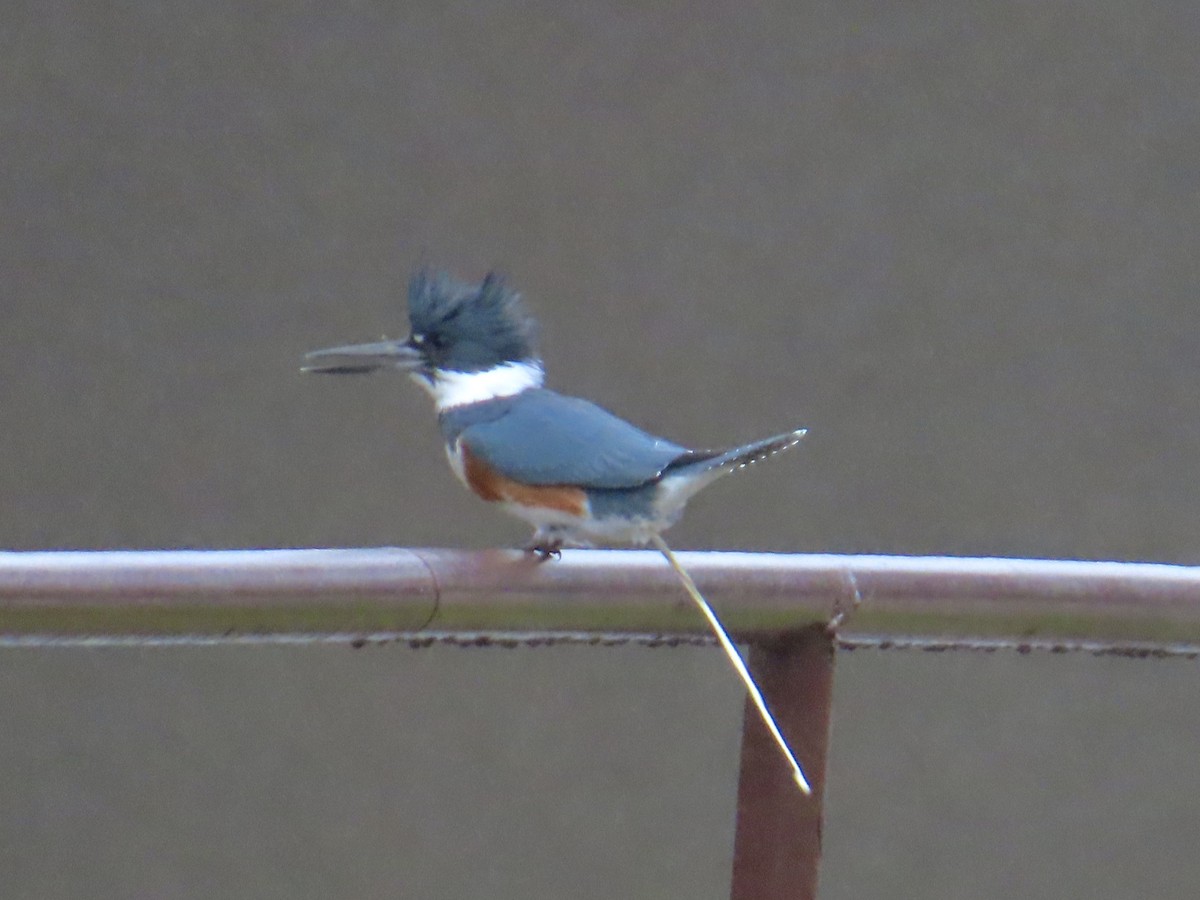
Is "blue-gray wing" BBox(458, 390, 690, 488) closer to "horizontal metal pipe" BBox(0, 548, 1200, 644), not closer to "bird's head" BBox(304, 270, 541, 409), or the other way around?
"bird's head" BBox(304, 270, 541, 409)

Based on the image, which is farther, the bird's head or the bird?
the bird's head

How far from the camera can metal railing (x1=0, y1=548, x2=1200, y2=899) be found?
1025 millimetres

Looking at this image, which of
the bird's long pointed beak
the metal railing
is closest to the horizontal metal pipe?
the metal railing

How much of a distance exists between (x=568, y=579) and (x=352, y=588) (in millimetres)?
151

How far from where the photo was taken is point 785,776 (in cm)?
123

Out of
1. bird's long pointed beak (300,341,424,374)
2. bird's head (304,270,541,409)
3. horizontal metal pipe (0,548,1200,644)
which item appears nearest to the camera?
horizontal metal pipe (0,548,1200,644)

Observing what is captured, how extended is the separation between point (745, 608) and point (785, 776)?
0.43ft

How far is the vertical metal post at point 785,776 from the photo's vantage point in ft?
4.00

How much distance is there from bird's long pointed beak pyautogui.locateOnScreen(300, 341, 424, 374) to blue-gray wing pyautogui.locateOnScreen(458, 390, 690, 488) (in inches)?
6.3

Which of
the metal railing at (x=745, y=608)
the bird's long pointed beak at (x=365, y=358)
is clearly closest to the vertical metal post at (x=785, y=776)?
the metal railing at (x=745, y=608)

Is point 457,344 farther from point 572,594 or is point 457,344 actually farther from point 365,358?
point 572,594

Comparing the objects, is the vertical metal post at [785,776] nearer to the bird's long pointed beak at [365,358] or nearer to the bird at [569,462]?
the bird at [569,462]

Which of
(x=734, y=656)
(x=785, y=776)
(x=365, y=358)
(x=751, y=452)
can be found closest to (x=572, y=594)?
(x=734, y=656)

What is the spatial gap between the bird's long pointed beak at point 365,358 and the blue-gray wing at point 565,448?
0.53ft
